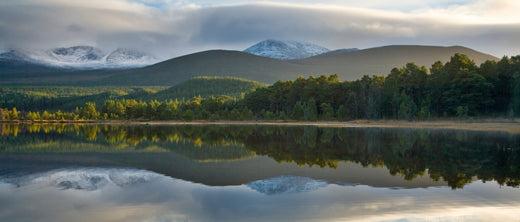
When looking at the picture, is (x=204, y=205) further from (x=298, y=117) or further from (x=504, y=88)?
(x=298, y=117)

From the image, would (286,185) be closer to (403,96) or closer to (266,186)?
(266,186)

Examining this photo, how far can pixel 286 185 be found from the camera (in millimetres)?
14180

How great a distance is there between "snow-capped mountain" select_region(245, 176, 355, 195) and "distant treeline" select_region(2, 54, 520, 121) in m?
51.9

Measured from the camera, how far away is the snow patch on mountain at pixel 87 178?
14539 millimetres

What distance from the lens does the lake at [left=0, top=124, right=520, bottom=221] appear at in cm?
1062

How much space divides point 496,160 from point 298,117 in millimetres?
62746

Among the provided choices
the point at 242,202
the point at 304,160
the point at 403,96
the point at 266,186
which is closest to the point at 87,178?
the point at 266,186

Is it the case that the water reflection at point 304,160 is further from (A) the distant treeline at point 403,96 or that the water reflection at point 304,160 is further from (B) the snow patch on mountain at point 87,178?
(A) the distant treeline at point 403,96

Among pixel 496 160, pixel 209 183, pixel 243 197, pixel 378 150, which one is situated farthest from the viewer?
pixel 378 150

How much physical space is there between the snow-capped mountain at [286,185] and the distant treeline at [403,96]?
51.9m

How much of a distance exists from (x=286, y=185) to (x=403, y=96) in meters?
58.2

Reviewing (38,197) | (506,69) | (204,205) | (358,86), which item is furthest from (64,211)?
(358,86)

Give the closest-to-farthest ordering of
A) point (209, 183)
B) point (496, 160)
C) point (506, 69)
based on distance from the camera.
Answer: point (209, 183), point (496, 160), point (506, 69)

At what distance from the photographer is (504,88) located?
6438 cm
